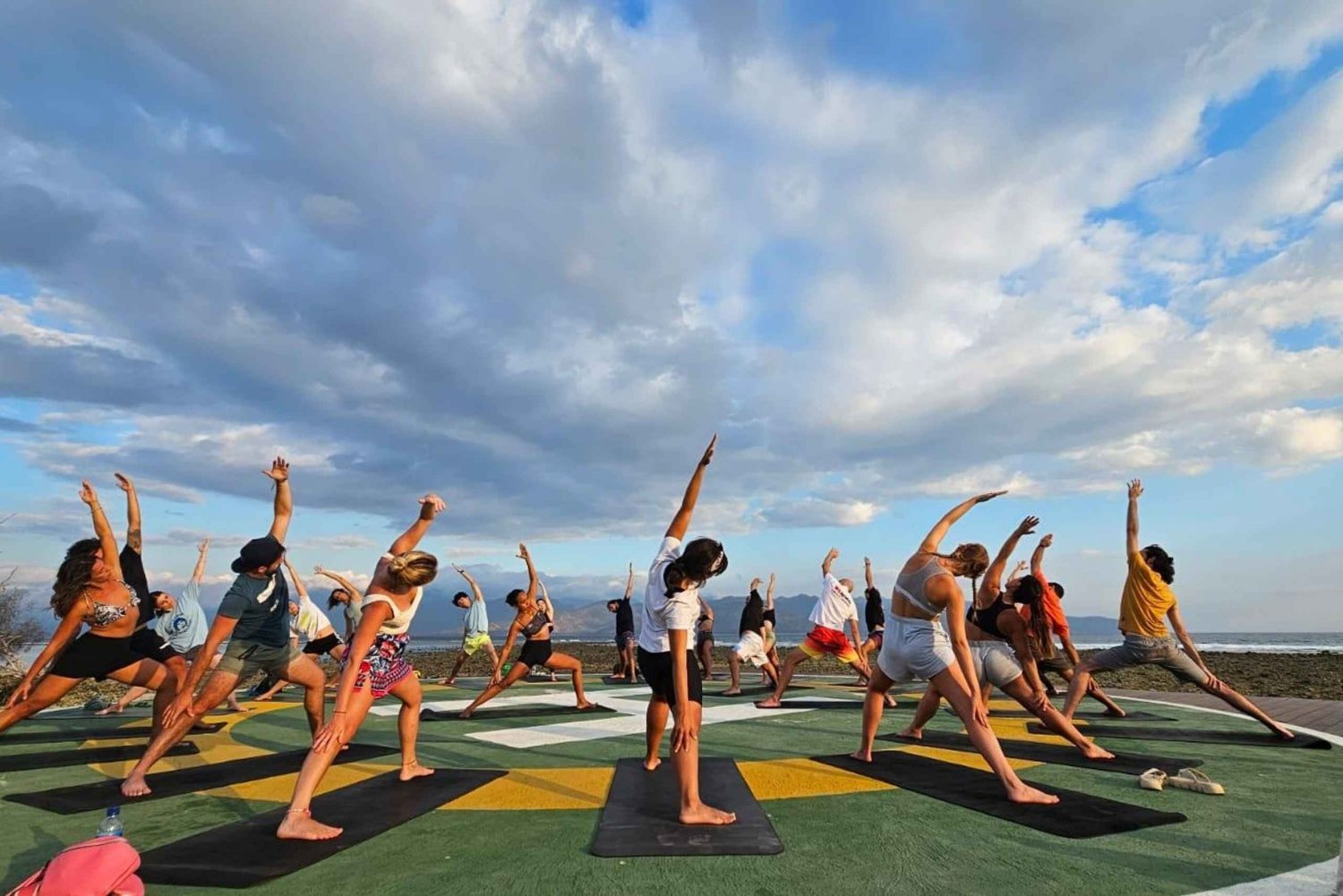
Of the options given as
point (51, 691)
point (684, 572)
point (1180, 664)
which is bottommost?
point (51, 691)

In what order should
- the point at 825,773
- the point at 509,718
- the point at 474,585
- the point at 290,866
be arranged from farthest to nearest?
1. the point at 474,585
2. the point at 509,718
3. the point at 825,773
4. the point at 290,866

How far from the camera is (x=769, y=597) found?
44.5 ft

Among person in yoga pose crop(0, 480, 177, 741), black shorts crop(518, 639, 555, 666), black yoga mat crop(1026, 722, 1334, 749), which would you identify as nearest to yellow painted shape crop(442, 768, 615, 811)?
black shorts crop(518, 639, 555, 666)

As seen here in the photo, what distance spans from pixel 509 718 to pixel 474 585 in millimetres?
4876

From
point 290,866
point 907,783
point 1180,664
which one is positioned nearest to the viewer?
point 290,866

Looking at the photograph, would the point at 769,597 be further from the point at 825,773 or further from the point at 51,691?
the point at 51,691

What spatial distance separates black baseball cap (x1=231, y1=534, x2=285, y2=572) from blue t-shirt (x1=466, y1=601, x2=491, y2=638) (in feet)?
23.7

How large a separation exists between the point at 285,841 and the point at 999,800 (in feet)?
14.8

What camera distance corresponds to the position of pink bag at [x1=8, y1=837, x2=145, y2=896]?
259 cm

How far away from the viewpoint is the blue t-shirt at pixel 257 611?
18.0 feet

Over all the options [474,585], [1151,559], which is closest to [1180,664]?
[1151,559]

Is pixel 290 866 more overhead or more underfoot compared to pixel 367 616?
more underfoot

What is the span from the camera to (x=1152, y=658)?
273 inches

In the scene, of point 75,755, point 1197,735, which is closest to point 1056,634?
point 1197,735
